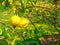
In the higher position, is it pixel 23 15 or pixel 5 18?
pixel 23 15

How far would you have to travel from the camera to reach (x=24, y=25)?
2.34m

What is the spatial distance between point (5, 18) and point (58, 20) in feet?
5.84

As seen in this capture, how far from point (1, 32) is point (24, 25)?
0.38 meters

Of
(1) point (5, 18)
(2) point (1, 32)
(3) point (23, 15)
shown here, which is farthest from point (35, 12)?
(2) point (1, 32)

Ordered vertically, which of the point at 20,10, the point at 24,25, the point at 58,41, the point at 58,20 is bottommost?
the point at 58,41

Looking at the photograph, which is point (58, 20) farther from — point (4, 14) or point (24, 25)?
point (24, 25)

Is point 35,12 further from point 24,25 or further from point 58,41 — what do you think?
point 24,25

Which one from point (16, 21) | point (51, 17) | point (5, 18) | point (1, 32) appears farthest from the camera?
point (5, 18)

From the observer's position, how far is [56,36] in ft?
14.3

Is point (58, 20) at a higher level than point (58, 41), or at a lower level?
higher

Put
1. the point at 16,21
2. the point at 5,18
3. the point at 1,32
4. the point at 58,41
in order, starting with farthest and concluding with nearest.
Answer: the point at 5,18
the point at 58,41
the point at 16,21
the point at 1,32

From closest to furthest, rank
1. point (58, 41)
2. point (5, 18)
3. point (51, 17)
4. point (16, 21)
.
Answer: point (16, 21) < point (58, 41) < point (51, 17) < point (5, 18)

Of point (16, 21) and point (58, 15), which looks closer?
point (16, 21)

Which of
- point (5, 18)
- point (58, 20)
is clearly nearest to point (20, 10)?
point (58, 20)
